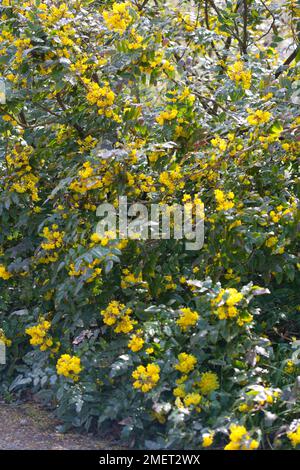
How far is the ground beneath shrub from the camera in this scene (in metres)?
3.49

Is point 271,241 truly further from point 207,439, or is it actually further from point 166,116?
point 207,439

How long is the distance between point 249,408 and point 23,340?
4.78 ft

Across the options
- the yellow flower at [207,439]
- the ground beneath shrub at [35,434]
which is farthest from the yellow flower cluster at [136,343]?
the yellow flower at [207,439]

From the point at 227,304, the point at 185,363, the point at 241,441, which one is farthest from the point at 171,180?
the point at 241,441

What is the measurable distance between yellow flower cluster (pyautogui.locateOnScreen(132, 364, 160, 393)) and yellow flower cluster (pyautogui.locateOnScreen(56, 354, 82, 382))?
1.01ft

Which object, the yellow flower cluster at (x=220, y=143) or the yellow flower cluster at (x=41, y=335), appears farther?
the yellow flower cluster at (x=41, y=335)

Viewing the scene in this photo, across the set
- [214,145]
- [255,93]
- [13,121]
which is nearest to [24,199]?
[13,121]

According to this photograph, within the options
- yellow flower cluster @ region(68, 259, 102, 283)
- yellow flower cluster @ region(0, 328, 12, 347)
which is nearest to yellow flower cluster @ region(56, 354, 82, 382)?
yellow flower cluster @ region(68, 259, 102, 283)

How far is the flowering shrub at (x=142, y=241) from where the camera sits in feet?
11.0

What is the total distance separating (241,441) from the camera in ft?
9.51

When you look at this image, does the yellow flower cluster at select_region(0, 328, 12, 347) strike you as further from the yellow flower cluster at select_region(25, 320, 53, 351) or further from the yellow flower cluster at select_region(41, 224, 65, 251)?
the yellow flower cluster at select_region(41, 224, 65, 251)

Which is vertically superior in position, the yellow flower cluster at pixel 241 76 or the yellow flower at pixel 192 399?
the yellow flower cluster at pixel 241 76

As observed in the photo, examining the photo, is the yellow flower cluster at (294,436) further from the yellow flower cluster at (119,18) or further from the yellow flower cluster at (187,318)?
the yellow flower cluster at (119,18)

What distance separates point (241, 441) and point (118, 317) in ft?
2.84
